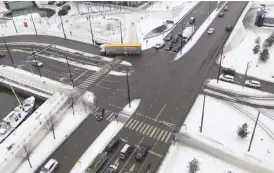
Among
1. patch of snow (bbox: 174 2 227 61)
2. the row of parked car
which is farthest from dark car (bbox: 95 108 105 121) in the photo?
the row of parked car

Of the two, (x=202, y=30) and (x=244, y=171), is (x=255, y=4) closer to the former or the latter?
(x=202, y=30)

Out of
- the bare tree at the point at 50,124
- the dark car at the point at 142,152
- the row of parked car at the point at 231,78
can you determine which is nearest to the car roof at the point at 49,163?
the bare tree at the point at 50,124

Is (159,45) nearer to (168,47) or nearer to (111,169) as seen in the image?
(168,47)

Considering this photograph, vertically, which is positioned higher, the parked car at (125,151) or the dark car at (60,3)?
the dark car at (60,3)

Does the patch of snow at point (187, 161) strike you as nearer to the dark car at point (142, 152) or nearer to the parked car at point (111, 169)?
the dark car at point (142, 152)

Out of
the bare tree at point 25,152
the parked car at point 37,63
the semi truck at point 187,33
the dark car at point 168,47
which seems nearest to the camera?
the bare tree at point 25,152

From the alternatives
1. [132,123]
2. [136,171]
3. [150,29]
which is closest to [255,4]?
[150,29]

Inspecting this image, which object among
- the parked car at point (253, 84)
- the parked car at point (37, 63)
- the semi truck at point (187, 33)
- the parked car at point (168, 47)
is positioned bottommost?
the parked car at point (253, 84)

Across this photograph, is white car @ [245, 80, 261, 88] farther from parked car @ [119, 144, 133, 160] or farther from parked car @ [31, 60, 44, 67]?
parked car @ [31, 60, 44, 67]

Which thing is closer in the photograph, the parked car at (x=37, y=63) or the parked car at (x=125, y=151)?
the parked car at (x=125, y=151)
